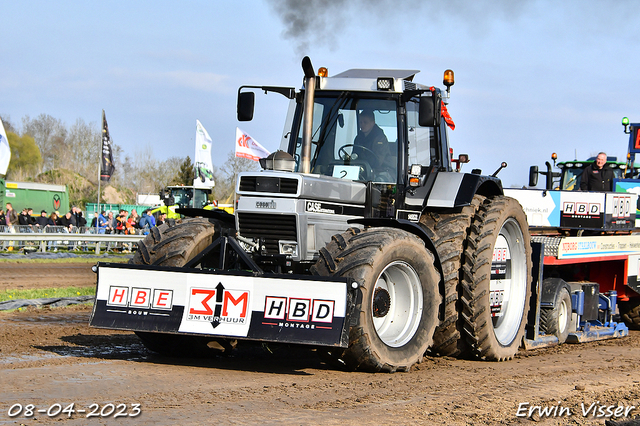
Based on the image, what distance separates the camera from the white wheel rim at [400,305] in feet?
23.1

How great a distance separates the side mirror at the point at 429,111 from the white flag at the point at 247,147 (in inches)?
778

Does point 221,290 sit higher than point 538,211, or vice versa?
point 538,211

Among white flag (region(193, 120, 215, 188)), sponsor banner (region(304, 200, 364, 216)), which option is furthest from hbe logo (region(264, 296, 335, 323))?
white flag (region(193, 120, 215, 188))

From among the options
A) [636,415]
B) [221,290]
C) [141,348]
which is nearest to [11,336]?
[141,348]

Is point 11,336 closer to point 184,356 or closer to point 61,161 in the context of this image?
point 184,356

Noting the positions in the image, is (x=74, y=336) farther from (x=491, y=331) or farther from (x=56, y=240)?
(x=56, y=240)

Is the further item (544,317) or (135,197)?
(135,197)

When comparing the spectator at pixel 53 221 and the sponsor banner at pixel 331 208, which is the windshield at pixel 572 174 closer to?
the sponsor banner at pixel 331 208

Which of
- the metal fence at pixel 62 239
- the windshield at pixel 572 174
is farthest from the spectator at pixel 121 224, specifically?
the windshield at pixel 572 174

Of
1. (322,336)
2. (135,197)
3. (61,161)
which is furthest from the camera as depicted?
(61,161)

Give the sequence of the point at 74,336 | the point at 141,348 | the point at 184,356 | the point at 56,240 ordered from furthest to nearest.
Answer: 1. the point at 56,240
2. the point at 74,336
3. the point at 141,348
4. the point at 184,356

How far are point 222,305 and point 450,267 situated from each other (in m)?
2.46

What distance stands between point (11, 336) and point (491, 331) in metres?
5.42

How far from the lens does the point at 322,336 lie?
6211mm
